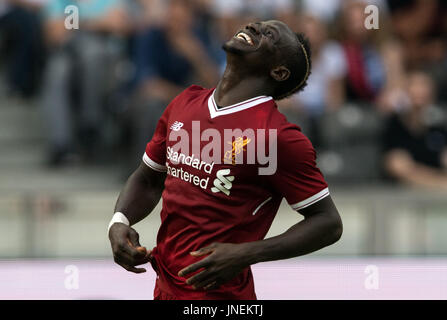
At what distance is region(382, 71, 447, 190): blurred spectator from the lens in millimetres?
6840

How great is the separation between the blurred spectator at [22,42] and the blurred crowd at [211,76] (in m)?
0.01

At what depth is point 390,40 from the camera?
7.51 meters

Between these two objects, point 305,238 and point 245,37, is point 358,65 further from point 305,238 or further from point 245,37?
point 305,238

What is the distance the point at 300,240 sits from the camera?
274 cm

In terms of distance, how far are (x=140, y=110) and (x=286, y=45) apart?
400 cm

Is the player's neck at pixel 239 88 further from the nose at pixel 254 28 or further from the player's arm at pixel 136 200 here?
the player's arm at pixel 136 200

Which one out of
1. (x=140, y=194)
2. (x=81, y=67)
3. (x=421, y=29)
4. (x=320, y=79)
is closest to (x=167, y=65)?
(x=81, y=67)

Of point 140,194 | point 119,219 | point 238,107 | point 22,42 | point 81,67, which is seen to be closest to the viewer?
point 238,107

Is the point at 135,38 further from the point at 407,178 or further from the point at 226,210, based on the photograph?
the point at 226,210

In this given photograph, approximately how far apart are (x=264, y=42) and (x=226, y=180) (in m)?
0.52

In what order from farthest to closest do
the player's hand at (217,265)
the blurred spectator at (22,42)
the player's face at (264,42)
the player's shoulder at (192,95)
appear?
the blurred spectator at (22,42) → the player's shoulder at (192,95) → the player's face at (264,42) → the player's hand at (217,265)

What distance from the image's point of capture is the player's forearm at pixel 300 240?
271 centimetres

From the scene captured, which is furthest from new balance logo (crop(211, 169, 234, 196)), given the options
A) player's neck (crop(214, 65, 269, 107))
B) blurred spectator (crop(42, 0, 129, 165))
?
blurred spectator (crop(42, 0, 129, 165))

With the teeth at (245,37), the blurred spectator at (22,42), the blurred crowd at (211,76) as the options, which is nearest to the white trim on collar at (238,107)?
the teeth at (245,37)
